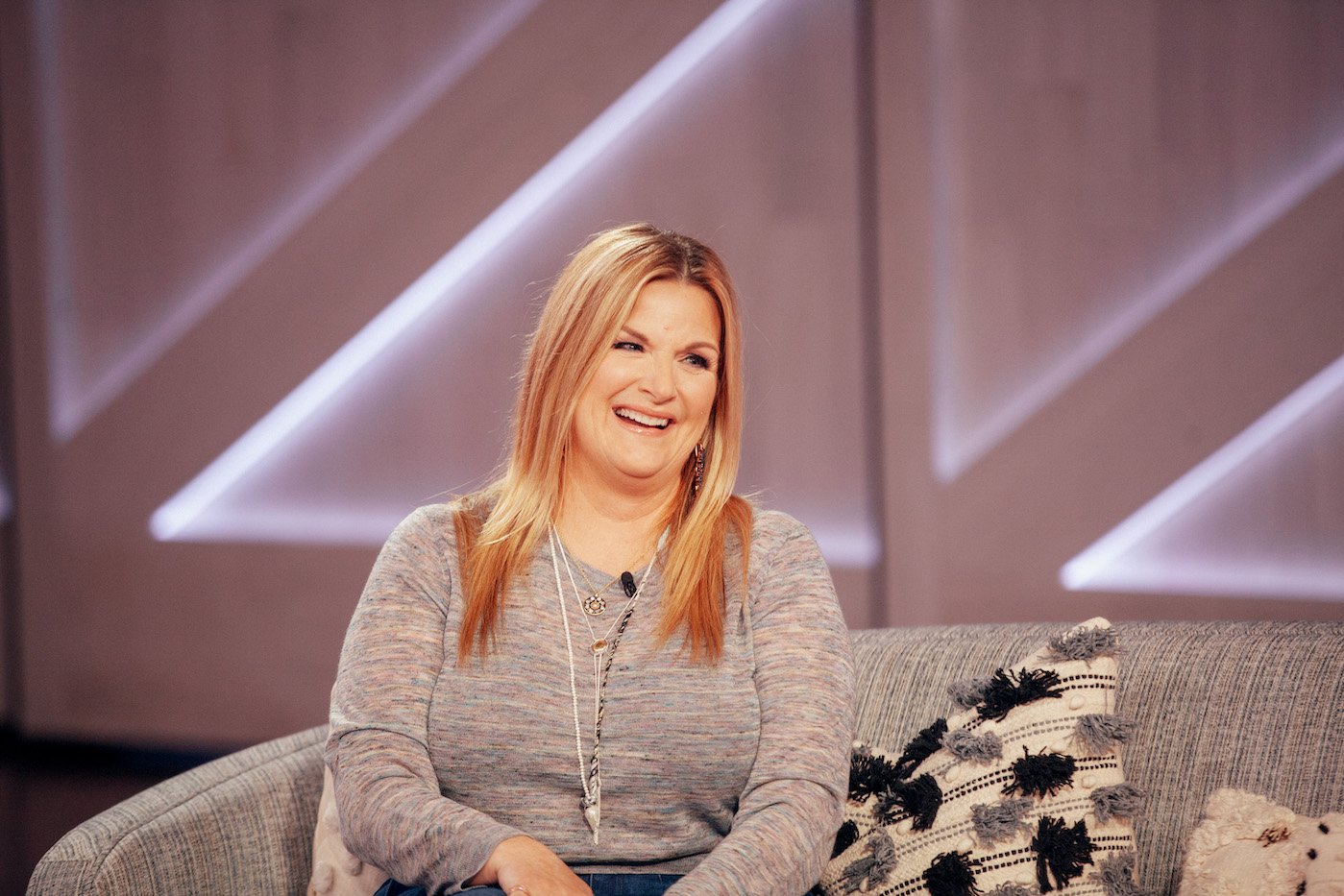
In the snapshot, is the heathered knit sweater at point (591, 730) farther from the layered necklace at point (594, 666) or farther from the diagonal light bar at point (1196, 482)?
the diagonal light bar at point (1196, 482)

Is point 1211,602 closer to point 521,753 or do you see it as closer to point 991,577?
point 991,577

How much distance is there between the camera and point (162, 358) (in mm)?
4098

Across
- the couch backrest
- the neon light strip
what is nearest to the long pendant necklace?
the couch backrest

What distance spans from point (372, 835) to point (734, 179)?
2445mm

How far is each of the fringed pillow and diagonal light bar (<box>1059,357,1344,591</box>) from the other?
5.46 ft

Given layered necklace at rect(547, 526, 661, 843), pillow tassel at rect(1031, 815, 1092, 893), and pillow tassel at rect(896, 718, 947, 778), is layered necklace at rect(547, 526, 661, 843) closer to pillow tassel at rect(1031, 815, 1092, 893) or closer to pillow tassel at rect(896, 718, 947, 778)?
pillow tassel at rect(896, 718, 947, 778)

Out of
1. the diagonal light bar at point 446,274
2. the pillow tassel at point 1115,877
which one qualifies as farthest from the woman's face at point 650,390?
the diagonal light bar at point 446,274

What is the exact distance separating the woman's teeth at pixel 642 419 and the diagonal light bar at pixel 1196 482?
1.91 meters

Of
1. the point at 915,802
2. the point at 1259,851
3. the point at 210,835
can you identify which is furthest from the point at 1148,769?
the point at 210,835

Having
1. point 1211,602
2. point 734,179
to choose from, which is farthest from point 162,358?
point 1211,602

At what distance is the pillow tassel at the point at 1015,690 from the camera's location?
5.37 ft

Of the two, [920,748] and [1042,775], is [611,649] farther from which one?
[1042,775]

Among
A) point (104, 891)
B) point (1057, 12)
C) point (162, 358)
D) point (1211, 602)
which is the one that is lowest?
point (104, 891)

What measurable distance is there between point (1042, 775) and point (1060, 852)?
0.30ft
